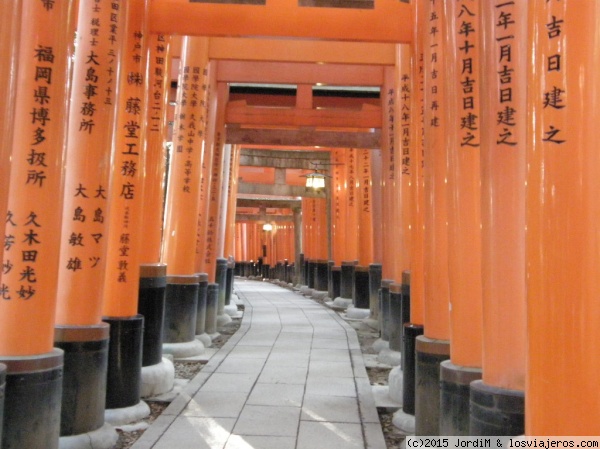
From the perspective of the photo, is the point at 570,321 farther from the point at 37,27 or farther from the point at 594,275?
the point at 37,27

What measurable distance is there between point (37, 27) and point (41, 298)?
1.51m

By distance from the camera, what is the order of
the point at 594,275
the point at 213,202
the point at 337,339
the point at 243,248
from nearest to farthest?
the point at 594,275 < the point at 337,339 < the point at 213,202 < the point at 243,248

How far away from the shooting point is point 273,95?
40.7 ft

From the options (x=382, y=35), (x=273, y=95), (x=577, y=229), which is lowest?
(x=577, y=229)

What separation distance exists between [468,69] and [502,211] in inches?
37.4

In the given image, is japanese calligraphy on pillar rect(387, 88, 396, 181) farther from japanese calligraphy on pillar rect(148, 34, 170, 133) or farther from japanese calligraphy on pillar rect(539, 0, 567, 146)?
japanese calligraphy on pillar rect(539, 0, 567, 146)

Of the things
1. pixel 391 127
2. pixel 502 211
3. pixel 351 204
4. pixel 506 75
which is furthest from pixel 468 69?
pixel 351 204

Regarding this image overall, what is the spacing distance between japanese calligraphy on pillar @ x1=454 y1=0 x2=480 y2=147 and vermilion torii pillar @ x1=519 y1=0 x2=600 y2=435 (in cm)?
125

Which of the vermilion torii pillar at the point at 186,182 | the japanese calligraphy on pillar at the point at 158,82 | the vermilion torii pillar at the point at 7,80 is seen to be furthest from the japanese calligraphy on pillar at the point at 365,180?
the vermilion torii pillar at the point at 7,80

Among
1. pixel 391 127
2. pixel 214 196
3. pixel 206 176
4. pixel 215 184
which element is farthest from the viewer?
pixel 214 196

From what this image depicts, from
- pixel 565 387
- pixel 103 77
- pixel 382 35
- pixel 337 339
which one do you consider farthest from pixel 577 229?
pixel 337 339

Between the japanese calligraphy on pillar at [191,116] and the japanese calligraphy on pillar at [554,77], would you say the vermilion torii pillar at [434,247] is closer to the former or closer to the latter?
the japanese calligraphy on pillar at [554,77]

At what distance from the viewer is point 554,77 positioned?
1988 millimetres

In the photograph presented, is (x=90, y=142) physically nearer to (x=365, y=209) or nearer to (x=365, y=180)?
(x=365, y=209)
